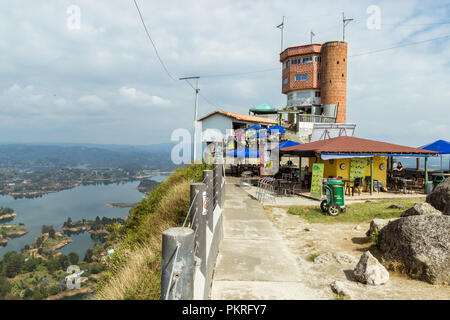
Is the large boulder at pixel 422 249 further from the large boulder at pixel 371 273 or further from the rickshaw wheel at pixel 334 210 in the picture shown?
the rickshaw wheel at pixel 334 210

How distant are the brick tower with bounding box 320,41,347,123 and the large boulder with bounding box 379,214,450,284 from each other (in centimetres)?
4741

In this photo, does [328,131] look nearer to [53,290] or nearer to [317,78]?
[317,78]

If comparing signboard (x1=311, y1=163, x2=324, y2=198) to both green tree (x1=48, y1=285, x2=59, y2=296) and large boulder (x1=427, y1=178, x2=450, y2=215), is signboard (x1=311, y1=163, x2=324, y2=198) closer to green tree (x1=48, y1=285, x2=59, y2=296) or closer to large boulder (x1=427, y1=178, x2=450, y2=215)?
large boulder (x1=427, y1=178, x2=450, y2=215)

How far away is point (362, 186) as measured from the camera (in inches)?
642

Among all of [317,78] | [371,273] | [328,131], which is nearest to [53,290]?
[328,131]

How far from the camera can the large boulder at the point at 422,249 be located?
4.71 m

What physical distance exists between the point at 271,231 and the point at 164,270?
664cm

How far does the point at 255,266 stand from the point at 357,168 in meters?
13.3

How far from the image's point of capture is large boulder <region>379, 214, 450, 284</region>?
15.5 ft

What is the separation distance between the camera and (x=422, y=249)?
16.2 ft

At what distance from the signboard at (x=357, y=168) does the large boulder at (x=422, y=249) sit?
1141cm

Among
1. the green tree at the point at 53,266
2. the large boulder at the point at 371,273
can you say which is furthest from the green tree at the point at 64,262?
the large boulder at the point at 371,273

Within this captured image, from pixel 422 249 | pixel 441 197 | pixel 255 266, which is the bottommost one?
pixel 255 266

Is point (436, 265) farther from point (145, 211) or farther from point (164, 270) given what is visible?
point (145, 211)
